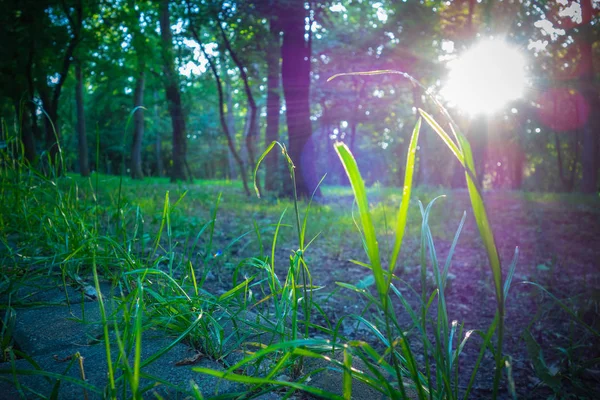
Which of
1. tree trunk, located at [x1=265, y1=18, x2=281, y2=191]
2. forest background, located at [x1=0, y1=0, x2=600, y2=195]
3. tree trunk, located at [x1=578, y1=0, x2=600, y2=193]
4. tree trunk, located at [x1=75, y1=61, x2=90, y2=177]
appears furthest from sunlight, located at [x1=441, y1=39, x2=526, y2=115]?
tree trunk, located at [x1=75, y1=61, x2=90, y2=177]

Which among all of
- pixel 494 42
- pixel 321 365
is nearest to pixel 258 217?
pixel 321 365

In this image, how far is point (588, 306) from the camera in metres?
2.48

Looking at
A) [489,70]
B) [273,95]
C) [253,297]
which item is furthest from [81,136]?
[253,297]

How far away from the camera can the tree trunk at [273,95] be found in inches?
346

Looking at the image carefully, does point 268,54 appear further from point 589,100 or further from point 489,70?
point 589,100

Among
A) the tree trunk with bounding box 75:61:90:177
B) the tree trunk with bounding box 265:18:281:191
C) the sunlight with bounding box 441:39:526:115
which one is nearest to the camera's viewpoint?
the sunlight with bounding box 441:39:526:115

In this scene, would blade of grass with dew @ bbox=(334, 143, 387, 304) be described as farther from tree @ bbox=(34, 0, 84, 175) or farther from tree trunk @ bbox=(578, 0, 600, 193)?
tree trunk @ bbox=(578, 0, 600, 193)

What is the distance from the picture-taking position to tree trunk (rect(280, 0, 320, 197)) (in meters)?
7.80

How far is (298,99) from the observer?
7.91 metres

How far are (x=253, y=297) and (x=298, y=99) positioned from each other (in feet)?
22.9

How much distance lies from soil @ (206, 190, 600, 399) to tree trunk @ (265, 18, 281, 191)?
18.7 feet

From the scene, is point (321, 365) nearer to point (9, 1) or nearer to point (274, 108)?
point (9, 1)

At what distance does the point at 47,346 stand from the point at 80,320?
11cm

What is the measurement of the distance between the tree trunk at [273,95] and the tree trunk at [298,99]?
17.1 inches
